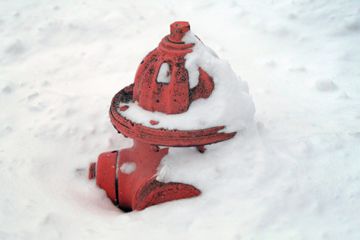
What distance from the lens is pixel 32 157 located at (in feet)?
8.55

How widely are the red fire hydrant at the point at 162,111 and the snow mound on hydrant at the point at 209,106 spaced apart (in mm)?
26

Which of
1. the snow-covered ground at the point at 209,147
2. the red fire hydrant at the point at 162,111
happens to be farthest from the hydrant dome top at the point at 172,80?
the snow-covered ground at the point at 209,147

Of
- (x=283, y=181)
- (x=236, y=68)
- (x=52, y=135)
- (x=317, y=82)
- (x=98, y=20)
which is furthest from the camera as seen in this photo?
(x=98, y=20)

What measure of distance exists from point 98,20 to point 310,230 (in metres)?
3.32

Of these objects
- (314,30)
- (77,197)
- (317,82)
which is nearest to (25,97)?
(77,197)

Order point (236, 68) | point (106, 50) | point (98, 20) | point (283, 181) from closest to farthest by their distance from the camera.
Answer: point (283, 181) < point (236, 68) < point (106, 50) < point (98, 20)

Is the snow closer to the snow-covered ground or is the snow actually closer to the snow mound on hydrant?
the snow mound on hydrant

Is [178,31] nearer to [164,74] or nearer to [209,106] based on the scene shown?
[164,74]

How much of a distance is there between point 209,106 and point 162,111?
0.27m

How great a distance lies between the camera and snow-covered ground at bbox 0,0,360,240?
6.64 ft

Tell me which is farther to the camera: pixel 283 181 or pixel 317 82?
pixel 317 82

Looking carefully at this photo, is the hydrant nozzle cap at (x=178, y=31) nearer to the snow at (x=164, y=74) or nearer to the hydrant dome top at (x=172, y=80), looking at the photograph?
the hydrant dome top at (x=172, y=80)

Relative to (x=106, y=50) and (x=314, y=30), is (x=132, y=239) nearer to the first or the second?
(x=106, y=50)

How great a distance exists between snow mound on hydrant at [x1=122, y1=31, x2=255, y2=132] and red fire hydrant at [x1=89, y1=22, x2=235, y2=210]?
0.03m
